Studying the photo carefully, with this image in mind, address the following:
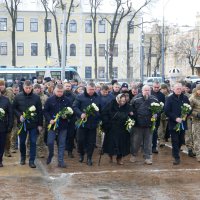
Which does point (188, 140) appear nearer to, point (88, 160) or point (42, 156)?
point (88, 160)

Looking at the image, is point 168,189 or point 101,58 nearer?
point 168,189

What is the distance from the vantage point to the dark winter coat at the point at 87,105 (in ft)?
34.6

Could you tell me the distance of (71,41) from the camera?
220 feet

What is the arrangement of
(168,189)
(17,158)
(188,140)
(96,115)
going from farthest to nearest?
(188,140) → (17,158) → (96,115) → (168,189)

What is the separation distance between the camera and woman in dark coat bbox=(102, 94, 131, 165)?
1057 cm

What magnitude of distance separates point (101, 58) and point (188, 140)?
2211 inches

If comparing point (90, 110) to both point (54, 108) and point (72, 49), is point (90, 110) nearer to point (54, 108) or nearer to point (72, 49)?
point (54, 108)

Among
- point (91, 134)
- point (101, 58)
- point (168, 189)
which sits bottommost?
point (168, 189)

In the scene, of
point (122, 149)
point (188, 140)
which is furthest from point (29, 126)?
point (188, 140)

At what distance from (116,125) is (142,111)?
68cm

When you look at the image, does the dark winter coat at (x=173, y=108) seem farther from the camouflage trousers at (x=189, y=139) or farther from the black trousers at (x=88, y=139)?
the black trousers at (x=88, y=139)

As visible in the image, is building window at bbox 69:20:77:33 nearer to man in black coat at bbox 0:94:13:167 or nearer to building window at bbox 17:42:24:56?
building window at bbox 17:42:24:56

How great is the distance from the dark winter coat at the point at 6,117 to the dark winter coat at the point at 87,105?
1.44 m

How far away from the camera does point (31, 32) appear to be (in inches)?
2591
